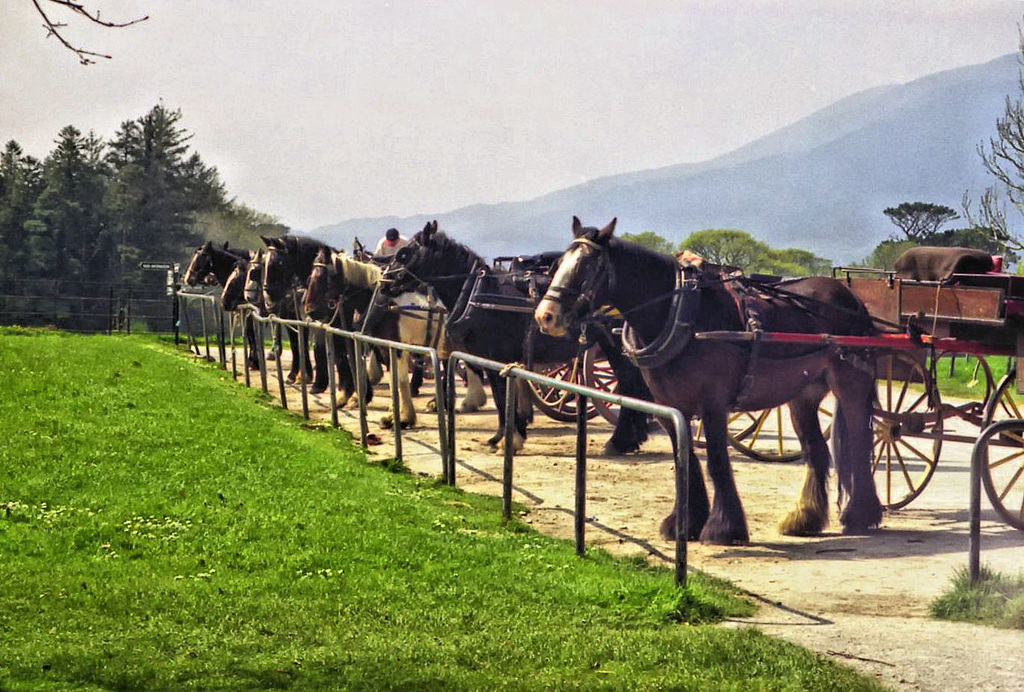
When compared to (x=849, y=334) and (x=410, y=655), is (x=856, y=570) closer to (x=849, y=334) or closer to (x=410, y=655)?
(x=849, y=334)

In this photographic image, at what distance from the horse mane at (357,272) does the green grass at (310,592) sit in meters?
6.05

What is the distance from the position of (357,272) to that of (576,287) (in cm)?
910

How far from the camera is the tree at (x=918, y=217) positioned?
268 feet

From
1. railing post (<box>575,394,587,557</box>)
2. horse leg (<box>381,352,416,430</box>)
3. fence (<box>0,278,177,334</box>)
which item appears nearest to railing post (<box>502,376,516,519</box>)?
railing post (<box>575,394,587,557</box>)

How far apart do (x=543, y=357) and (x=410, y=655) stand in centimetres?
887

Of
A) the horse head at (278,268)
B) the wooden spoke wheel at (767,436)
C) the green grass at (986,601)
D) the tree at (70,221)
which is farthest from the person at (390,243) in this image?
the tree at (70,221)

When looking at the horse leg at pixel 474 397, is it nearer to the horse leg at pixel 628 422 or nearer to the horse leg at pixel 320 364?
the horse leg at pixel 320 364

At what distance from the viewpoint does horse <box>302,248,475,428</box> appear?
16.8 m

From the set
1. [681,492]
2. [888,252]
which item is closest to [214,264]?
[681,492]

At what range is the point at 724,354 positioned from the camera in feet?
31.4

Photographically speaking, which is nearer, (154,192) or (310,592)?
(310,592)

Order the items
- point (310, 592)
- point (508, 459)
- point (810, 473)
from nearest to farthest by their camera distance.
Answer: point (310, 592) → point (508, 459) → point (810, 473)

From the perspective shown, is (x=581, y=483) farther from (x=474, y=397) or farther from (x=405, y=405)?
(x=474, y=397)

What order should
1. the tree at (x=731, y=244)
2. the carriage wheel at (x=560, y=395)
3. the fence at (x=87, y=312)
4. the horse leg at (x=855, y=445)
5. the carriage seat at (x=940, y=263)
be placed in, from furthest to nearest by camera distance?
1. the tree at (x=731, y=244)
2. the fence at (x=87, y=312)
3. the carriage wheel at (x=560, y=395)
4. the carriage seat at (x=940, y=263)
5. the horse leg at (x=855, y=445)
